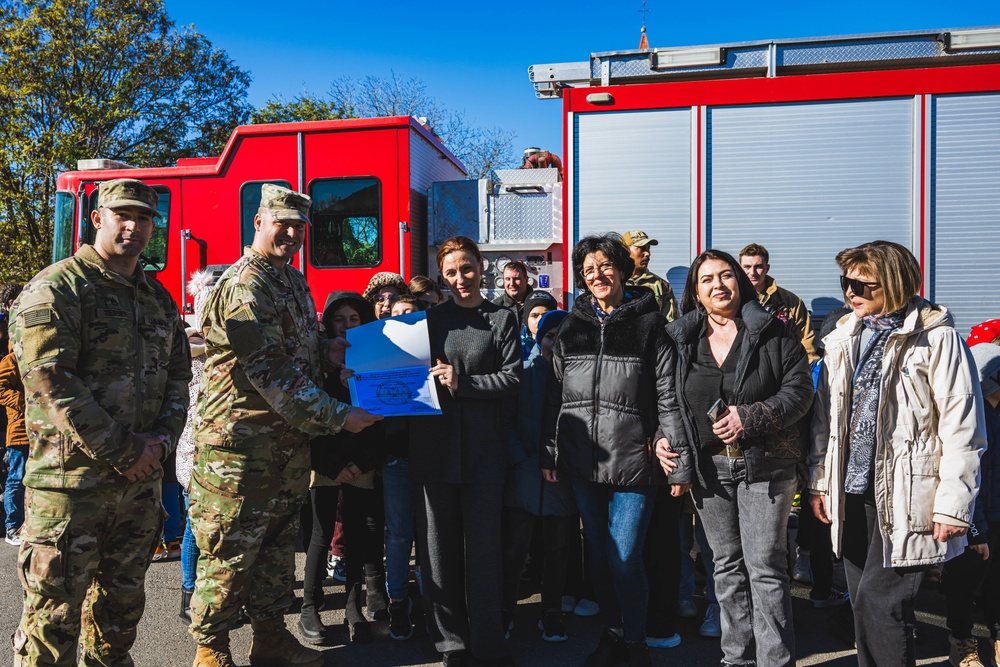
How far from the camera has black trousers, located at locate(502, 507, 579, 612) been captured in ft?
12.3

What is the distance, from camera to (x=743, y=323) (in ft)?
10.7

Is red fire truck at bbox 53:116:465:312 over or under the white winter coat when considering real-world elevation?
over

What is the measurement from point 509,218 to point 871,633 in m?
4.53

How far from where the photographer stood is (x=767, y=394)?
10.3 ft

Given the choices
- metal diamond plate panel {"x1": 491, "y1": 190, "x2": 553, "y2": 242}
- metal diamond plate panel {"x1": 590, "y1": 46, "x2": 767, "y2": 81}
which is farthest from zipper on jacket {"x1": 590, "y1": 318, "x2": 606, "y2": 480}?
metal diamond plate panel {"x1": 590, "y1": 46, "x2": 767, "y2": 81}

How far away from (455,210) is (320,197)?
126 centimetres

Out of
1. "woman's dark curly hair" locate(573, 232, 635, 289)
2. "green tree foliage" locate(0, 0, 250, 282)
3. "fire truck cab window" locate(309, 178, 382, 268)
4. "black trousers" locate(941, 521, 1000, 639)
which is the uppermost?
"green tree foliage" locate(0, 0, 250, 282)

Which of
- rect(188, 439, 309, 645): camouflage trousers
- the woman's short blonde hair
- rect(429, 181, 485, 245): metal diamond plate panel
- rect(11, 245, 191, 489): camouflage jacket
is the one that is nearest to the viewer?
rect(11, 245, 191, 489): camouflage jacket

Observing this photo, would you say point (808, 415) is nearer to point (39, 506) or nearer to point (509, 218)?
point (39, 506)

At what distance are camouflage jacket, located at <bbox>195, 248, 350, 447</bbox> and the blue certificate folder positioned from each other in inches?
6.5

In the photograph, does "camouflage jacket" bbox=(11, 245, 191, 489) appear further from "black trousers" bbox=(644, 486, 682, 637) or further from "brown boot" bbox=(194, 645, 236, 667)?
"black trousers" bbox=(644, 486, 682, 637)

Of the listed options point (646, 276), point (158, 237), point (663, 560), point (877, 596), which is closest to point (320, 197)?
point (158, 237)

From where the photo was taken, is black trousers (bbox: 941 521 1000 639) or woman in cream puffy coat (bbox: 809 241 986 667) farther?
black trousers (bbox: 941 521 1000 639)

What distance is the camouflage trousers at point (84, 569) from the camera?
2.73m
